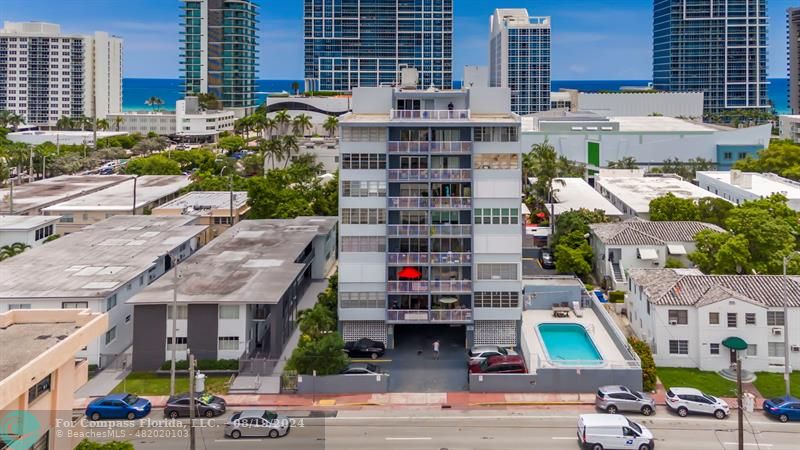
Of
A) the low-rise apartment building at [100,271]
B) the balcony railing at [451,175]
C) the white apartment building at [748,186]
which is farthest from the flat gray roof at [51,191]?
the white apartment building at [748,186]

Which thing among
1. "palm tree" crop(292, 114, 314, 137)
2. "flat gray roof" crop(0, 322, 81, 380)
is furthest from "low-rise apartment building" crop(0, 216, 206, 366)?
"palm tree" crop(292, 114, 314, 137)

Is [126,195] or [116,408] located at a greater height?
[126,195]

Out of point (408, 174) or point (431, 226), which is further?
point (408, 174)

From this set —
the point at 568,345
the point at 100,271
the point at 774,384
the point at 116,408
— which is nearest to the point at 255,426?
the point at 116,408

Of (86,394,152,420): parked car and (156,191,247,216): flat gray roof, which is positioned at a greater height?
(156,191,247,216): flat gray roof

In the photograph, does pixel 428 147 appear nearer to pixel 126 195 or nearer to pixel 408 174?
pixel 408 174

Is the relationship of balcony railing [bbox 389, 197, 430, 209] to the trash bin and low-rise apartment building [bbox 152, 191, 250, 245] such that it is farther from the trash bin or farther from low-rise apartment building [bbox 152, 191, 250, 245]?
low-rise apartment building [bbox 152, 191, 250, 245]
